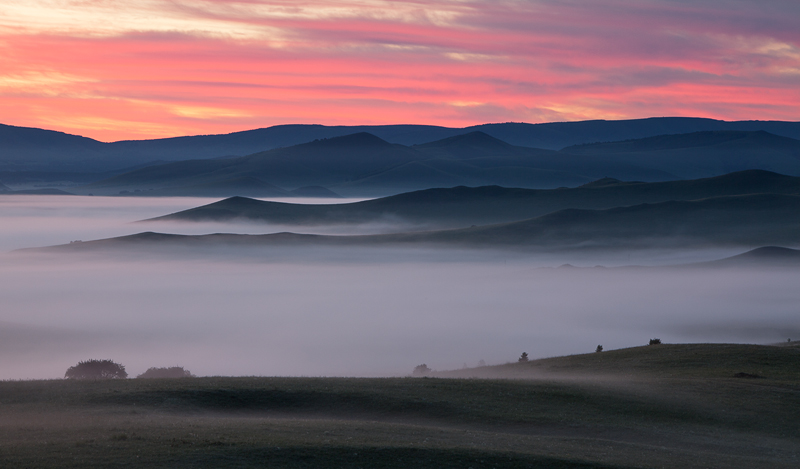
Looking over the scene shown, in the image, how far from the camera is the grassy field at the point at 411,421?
23.6 m

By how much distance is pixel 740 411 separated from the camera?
35.2m

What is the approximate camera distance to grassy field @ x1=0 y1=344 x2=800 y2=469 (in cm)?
2358

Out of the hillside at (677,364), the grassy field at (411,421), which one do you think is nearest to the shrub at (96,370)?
the grassy field at (411,421)

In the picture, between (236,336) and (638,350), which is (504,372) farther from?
(236,336)

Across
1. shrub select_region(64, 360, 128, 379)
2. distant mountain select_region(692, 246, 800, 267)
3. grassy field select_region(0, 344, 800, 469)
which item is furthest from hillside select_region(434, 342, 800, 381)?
distant mountain select_region(692, 246, 800, 267)

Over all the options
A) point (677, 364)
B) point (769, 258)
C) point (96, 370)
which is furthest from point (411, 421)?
point (769, 258)

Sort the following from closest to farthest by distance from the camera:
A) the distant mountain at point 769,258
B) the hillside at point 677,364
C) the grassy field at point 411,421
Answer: the grassy field at point 411,421 → the hillside at point 677,364 → the distant mountain at point 769,258

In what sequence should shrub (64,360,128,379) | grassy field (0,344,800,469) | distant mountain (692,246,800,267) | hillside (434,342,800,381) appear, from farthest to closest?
distant mountain (692,246,800,267) < shrub (64,360,128,379) < hillside (434,342,800,381) < grassy field (0,344,800,469)

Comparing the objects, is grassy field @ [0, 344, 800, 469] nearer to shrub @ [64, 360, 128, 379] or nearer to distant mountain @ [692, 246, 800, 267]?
shrub @ [64, 360, 128, 379]

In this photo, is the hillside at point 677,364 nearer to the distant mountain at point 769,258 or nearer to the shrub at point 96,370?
the shrub at point 96,370

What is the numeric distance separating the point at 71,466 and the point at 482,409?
18.1m

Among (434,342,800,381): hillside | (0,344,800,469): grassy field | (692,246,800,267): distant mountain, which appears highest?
(692,246,800,267): distant mountain

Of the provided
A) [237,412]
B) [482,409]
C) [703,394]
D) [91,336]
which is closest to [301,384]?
[237,412]

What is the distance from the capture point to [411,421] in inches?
1289
